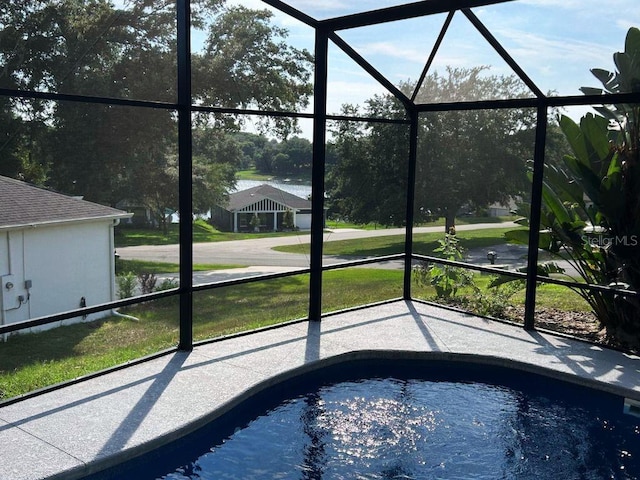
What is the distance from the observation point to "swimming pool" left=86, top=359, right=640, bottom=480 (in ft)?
12.8

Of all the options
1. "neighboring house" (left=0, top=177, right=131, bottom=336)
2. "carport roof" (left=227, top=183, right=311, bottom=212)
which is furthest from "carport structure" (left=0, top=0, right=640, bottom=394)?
"carport roof" (left=227, top=183, right=311, bottom=212)

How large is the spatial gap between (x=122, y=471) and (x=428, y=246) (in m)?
21.1

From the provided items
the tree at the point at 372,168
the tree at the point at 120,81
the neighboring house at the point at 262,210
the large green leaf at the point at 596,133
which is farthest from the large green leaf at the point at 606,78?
the tree at the point at 372,168

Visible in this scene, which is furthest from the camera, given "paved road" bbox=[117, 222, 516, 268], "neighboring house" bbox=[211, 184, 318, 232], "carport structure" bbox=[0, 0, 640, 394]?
"paved road" bbox=[117, 222, 516, 268]

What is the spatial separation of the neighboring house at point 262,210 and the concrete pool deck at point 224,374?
47.3 ft

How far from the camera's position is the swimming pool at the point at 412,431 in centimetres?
389

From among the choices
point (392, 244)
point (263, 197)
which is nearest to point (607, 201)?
point (263, 197)

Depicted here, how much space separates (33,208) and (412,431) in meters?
9.57

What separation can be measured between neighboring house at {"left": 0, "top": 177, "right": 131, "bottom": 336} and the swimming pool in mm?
6649

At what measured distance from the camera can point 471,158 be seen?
2108 centimetres

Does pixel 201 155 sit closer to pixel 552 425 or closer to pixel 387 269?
pixel 387 269

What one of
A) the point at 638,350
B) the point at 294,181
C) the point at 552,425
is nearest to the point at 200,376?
the point at 552,425

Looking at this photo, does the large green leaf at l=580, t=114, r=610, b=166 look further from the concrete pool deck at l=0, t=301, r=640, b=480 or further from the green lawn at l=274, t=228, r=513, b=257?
the green lawn at l=274, t=228, r=513, b=257

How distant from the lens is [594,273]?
21.3 ft
